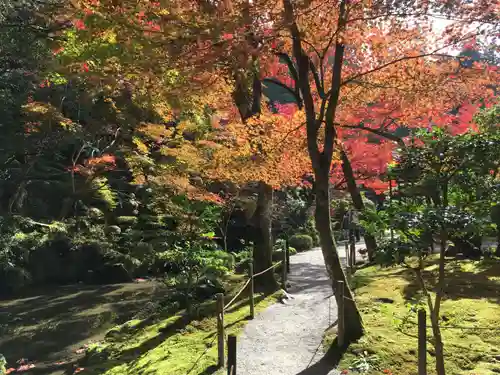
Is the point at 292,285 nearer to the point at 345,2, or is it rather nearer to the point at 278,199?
the point at 345,2

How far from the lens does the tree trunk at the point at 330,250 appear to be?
6.22 metres

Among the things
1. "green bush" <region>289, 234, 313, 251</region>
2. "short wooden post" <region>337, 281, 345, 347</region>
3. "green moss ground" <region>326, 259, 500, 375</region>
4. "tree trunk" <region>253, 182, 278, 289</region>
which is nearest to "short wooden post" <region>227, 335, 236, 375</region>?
"green moss ground" <region>326, 259, 500, 375</region>

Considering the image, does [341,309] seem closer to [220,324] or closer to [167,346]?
[220,324]

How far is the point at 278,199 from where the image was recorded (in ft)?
82.2

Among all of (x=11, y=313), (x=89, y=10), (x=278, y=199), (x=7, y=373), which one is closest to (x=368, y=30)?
(x=89, y=10)

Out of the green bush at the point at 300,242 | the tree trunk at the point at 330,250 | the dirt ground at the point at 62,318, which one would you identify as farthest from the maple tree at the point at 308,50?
the green bush at the point at 300,242

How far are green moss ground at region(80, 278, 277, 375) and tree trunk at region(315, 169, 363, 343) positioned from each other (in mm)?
2168

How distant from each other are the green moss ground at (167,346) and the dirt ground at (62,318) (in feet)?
3.59

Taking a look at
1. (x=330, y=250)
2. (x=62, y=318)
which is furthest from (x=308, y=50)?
(x=62, y=318)

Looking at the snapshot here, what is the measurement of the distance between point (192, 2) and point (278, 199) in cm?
2037

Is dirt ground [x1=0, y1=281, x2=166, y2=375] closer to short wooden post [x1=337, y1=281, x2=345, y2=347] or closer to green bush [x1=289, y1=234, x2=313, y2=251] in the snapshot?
short wooden post [x1=337, y1=281, x2=345, y2=347]

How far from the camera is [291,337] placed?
7.20 meters

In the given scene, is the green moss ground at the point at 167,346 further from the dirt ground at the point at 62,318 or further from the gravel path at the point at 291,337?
the dirt ground at the point at 62,318

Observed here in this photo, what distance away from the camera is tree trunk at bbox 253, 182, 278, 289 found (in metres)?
10.2
